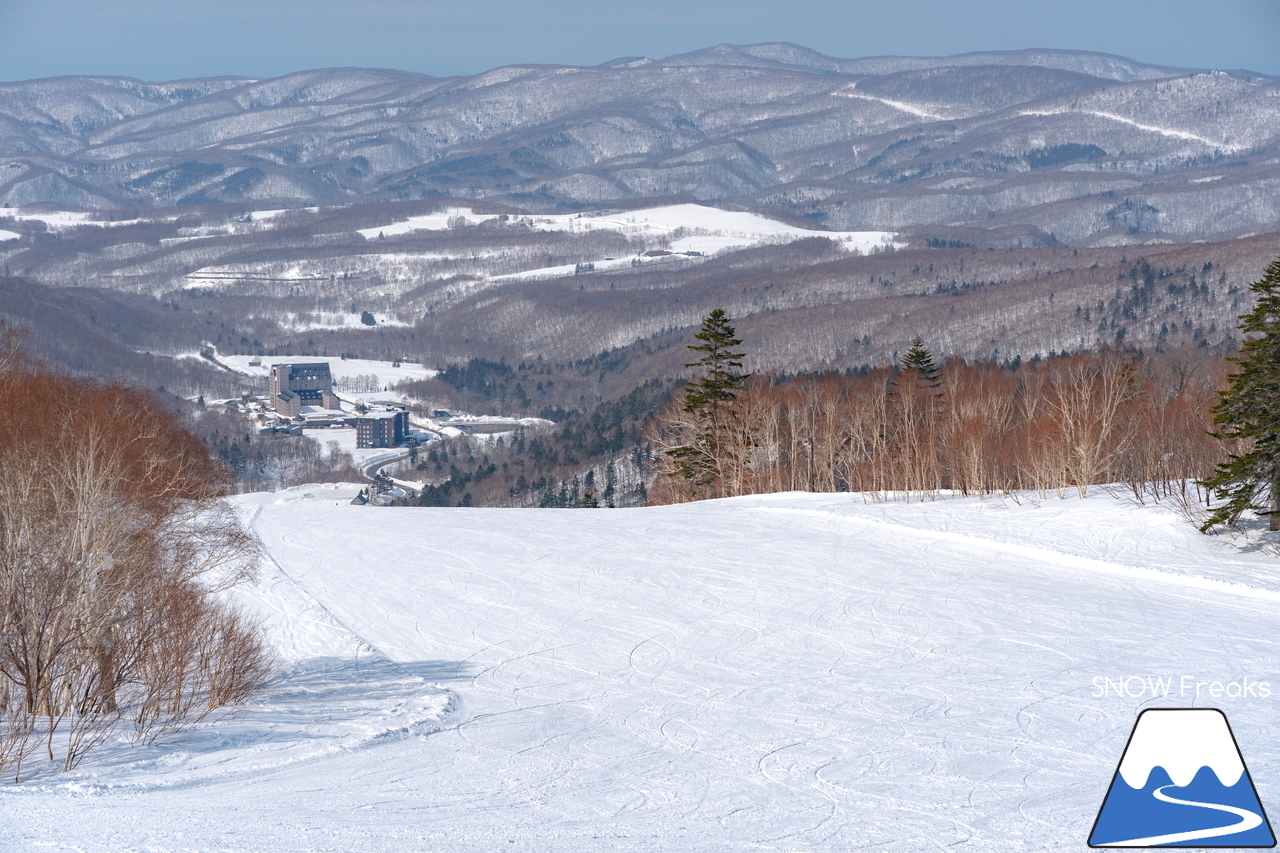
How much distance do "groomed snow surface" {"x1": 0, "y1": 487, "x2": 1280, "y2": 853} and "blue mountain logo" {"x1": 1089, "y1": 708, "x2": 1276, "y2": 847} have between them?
3.54 feet

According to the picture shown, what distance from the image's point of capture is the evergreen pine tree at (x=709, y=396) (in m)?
55.6

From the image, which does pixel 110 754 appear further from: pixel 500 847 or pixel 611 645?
pixel 611 645

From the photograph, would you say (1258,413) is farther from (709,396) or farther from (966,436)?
(709,396)

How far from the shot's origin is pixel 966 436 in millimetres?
58156

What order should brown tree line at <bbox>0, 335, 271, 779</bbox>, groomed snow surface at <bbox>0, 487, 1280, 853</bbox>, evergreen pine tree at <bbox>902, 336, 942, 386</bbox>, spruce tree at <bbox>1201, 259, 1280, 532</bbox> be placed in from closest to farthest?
groomed snow surface at <bbox>0, 487, 1280, 853</bbox> → brown tree line at <bbox>0, 335, 271, 779</bbox> → spruce tree at <bbox>1201, 259, 1280, 532</bbox> → evergreen pine tree at <bbox>902, 336, 942, 386</bbox>

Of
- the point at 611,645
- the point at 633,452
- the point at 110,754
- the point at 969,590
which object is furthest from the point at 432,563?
the point at 633,452

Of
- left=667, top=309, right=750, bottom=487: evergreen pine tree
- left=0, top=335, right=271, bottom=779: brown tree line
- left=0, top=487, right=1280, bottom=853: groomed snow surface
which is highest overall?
left=667, top=309, right=750, bottom=487: evergreen pine tree

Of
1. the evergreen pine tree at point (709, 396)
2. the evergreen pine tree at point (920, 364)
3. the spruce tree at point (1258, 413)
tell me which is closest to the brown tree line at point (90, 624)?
the spruce tree at point (1258, 413)

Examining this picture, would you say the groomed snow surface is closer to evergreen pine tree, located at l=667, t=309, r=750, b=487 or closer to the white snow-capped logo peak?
the white snow-capped logo peak

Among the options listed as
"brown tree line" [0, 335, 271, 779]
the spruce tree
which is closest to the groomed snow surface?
"brown tree line" [0, 335, 271, 779]

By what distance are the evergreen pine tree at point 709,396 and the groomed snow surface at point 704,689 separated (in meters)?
14.3

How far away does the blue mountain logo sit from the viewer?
1185 centimetres

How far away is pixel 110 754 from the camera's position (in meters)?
16.9

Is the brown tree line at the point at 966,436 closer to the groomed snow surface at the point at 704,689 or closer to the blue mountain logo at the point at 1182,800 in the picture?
the groomed snow surface at the point at 704,689
